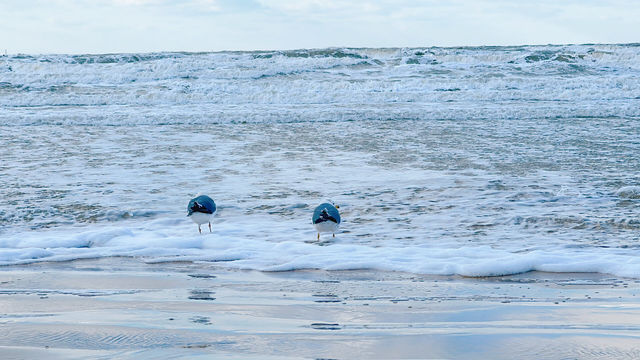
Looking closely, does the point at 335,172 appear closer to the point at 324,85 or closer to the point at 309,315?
the point at 309,315

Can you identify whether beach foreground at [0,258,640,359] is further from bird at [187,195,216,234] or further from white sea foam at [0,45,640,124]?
white sea foam at [0,45,640,124]

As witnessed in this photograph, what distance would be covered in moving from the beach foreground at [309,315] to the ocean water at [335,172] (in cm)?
51

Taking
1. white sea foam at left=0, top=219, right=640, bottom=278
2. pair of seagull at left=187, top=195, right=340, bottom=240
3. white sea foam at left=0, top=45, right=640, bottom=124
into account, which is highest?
white sea foam at left=0, top=45, right=640, bottom=124

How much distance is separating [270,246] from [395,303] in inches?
88.2

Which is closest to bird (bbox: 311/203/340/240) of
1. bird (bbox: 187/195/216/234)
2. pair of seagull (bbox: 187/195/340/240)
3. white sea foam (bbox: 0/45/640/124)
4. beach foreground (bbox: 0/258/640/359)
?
pair of seagull (bbox: 187/195/340/240)

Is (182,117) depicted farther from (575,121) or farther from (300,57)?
(300,57)

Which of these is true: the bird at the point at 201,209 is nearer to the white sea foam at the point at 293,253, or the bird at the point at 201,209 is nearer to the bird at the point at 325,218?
the white sea foam at the point at 293,253

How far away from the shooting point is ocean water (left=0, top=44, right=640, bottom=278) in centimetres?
680

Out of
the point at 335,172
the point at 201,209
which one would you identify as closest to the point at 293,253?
the point at 201,209

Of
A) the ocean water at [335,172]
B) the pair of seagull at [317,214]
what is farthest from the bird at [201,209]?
the ocean water at [335,172]

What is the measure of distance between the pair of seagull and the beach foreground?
0.93 m

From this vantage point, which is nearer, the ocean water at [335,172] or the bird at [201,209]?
the ocean water at [335,172]

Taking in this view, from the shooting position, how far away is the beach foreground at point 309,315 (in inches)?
148

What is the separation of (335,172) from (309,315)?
642 centimetres
